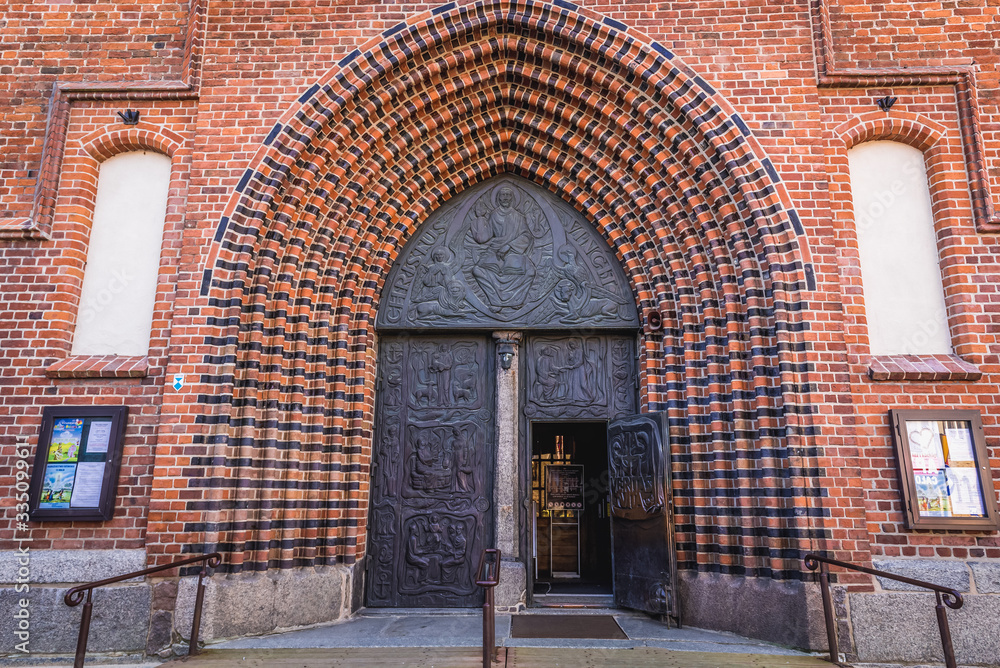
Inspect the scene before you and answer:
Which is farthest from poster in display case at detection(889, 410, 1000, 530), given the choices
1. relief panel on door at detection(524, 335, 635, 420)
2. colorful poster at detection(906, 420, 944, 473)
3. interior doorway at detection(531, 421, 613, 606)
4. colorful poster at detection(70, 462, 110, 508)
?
colorful poster at detection(70, 462, 110, 508)

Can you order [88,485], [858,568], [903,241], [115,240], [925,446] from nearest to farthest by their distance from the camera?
[858,568] → [925,446] → [88,485] → [903,241] → [115,240]

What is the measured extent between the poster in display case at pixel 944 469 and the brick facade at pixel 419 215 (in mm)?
135

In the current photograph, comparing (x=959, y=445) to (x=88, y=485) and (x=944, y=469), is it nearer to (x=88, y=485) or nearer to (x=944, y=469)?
(x=944, y=469)

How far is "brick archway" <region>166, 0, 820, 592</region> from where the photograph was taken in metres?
5.71

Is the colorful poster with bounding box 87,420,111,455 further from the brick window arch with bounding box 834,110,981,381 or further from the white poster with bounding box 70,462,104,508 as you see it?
the brick window arch with bounding box 834,110,981,381

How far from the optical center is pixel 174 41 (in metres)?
6.61

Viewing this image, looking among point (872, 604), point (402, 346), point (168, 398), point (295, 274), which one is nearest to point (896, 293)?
point (872, 604)

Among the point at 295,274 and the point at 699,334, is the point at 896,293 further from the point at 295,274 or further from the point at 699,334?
the point at 295,274

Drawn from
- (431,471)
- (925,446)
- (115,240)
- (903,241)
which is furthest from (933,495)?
(115,240)

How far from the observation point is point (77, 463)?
566 centimetres

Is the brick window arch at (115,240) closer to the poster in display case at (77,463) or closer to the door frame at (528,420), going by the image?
the poster in display case at (77,463)

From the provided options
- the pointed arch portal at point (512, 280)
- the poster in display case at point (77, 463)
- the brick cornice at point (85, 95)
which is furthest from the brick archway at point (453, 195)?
the brick cornice at point (85, 95)

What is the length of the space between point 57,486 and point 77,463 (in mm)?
244

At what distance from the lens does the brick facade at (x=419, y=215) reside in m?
5.60
